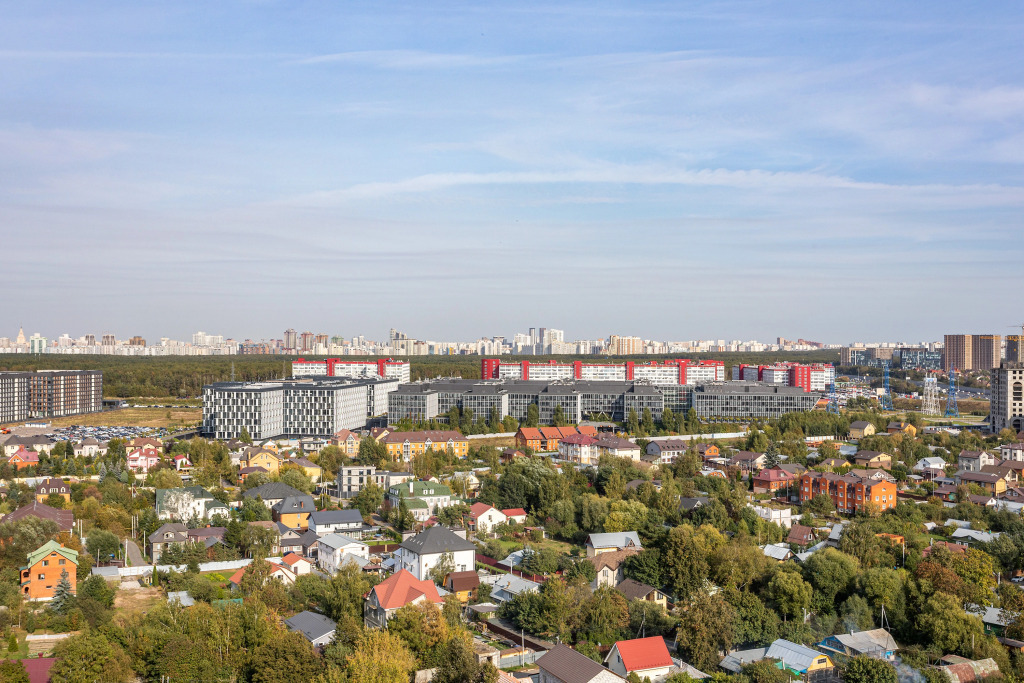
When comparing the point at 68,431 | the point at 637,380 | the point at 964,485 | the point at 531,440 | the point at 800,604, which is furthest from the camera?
the point at 637,380

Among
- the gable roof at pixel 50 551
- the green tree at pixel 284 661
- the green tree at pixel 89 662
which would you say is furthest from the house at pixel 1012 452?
the gable roof at pixel 50 551

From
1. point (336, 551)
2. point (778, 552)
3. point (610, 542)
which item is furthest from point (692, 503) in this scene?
point (336, 551)

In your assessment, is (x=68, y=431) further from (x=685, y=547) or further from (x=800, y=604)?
(x=800, y=604)

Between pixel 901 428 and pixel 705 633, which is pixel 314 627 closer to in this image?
pixel 705 633

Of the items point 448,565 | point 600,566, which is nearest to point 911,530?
point 600,566

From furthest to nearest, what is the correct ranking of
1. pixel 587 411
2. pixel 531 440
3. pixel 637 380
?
pixel 637 380, pixel 587 411, pixel 531 440

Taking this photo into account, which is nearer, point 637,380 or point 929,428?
point 929,428

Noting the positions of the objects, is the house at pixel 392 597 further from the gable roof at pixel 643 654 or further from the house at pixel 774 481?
the house at pixel 774 481

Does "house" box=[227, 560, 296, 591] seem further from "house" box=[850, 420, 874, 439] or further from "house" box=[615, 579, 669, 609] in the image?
"house" box=[850, 420, 874, 439]

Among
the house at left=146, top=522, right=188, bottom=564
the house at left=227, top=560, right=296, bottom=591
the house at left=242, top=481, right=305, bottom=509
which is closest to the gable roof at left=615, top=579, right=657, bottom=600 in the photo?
the house at left=227, top=560, right=296, bottom=591
